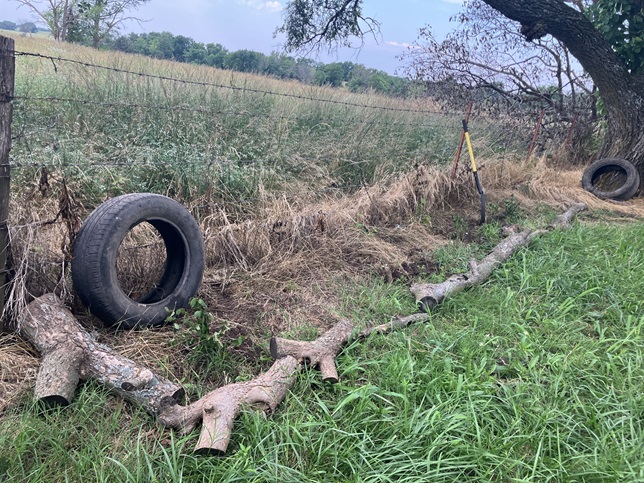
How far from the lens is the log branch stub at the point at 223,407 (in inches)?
78.0

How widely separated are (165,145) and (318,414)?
12.4 feet

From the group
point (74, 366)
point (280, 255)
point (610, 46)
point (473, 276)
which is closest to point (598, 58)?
point (610, 46)

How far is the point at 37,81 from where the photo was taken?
6594mm

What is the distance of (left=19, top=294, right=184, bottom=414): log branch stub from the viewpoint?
2.17 metres

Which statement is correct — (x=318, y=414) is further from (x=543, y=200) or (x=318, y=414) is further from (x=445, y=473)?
(x=543, y=200)

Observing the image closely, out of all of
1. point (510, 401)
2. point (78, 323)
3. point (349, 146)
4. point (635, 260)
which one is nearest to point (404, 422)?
point (510, 401)

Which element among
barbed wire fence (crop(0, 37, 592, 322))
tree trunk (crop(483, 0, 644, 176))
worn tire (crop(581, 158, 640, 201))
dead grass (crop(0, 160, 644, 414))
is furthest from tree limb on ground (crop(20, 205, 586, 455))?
tree trunk (crop(483, 0, 644, 176))

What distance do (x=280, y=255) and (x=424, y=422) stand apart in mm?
2148

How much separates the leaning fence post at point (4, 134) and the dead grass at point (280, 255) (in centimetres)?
7

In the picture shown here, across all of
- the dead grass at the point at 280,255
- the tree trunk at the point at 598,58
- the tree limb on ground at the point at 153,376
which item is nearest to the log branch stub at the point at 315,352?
the tree limb on ground at the point at 153,376

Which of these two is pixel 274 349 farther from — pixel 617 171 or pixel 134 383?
pixel 617 171

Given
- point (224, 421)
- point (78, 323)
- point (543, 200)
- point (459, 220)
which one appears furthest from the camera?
point (543, 200)

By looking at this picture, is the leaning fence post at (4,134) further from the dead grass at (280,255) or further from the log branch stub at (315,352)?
the log branch stub at (315,352)

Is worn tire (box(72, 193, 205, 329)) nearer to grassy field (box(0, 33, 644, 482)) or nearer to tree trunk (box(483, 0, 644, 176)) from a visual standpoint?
grassy field (box(0, 33, 644, 482))
